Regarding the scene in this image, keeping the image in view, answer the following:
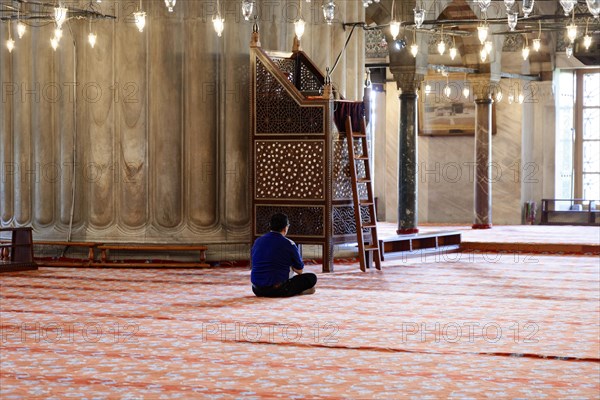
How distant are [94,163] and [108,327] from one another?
14.7 ft

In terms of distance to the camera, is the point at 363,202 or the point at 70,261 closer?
the point at 363,202

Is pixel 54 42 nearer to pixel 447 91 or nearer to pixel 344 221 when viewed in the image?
pixel 344 221

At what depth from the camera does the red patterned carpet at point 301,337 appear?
15.0ft

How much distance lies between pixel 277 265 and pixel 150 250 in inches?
119

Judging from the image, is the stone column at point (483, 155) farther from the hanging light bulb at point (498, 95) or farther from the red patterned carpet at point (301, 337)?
the red patterned carpet at point (301, 337)

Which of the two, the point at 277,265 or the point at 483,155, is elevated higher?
the point at 483,155

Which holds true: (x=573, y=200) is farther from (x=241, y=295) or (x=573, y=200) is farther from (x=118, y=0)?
(x=241, y=295)

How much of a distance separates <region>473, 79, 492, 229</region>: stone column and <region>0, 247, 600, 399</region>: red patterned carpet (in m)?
6.58

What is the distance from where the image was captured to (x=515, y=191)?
1759 cm

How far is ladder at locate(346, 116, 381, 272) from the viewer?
9.70 meters

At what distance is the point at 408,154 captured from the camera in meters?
14.4

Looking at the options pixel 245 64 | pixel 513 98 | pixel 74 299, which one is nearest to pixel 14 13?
pixel 245 64

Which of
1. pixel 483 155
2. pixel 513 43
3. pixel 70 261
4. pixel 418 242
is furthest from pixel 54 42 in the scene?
pixel 513 43

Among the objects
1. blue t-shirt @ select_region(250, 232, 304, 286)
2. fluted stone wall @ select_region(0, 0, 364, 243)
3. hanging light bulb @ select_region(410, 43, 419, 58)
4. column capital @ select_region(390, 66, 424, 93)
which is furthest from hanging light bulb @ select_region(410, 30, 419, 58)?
blue t-shirt @ select_region(250, 232, 304, 286)
